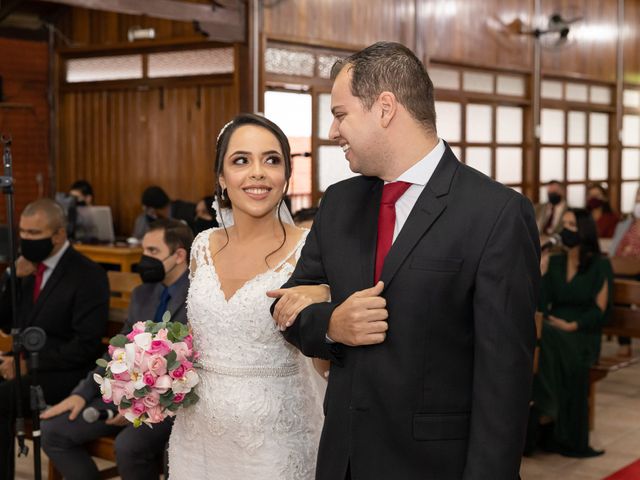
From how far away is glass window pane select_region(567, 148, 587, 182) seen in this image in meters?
13.8

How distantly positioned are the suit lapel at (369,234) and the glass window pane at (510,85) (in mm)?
10474

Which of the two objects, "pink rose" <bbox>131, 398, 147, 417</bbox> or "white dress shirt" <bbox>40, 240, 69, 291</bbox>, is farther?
"white dress shirt" <bbox>40, 240, 69, 291</bbox>

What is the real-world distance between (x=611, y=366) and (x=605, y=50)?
8.95 m

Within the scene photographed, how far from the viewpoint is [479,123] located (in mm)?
12055

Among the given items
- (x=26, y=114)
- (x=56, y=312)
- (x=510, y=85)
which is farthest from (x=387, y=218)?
(x=510, y=85)

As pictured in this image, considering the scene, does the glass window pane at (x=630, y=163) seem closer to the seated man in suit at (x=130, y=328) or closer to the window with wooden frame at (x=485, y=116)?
the window with wooden frame at (x=485, y=116)

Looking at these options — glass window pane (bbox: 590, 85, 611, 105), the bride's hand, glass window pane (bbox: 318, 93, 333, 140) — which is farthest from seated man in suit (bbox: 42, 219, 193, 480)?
glass window pane (bbox: 590, 85, 611, 105)

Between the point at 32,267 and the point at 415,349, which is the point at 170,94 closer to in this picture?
the point at 32,267

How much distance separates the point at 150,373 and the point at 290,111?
6982mm

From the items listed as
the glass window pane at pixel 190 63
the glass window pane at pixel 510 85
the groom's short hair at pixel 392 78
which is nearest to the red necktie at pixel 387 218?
the groom's short hair at pixel 392 78

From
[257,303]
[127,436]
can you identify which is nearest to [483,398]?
[257,303]

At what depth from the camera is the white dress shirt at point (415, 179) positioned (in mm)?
2002

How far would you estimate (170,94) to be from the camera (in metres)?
9.92

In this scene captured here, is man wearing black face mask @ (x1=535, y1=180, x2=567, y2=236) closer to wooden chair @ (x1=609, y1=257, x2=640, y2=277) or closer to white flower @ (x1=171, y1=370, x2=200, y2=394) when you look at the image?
wooden chair @ (x1=609, y1=257, x2=640, y2=277)
